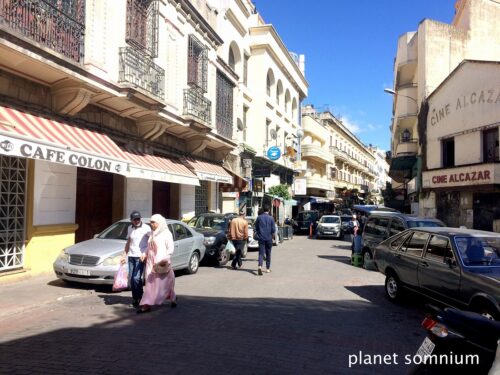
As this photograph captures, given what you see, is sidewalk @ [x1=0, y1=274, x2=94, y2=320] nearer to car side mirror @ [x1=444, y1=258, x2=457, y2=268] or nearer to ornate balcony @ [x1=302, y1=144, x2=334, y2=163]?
car side mirror @ [x1=444, y1=258, x2=457, y2=268]

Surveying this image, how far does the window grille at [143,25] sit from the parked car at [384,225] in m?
9.31

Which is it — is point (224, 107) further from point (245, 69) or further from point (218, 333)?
point (218, 333)

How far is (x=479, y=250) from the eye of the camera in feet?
21.4

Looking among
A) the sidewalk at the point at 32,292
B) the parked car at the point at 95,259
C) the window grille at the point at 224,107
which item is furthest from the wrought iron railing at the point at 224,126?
the sidewalk at the point at 32,292

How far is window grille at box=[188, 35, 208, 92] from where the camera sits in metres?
17.9

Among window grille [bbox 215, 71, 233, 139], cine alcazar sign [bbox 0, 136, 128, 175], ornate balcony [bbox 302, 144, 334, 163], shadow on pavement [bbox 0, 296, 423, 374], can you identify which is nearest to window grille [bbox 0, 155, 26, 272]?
cine alcazar sign [bbox 0, 136, 128, 175]

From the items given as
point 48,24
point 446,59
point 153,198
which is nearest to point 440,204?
point 446,59

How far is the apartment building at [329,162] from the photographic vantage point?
4434 cm

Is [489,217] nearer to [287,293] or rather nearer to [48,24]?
[287,293]

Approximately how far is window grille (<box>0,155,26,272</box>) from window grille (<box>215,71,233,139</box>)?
1225cm

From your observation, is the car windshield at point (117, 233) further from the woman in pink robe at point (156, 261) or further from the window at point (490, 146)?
the window at point (490, 146)

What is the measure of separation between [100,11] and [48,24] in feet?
7.67

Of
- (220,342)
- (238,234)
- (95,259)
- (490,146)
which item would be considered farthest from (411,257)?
(490,146)

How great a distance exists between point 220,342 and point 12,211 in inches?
268
